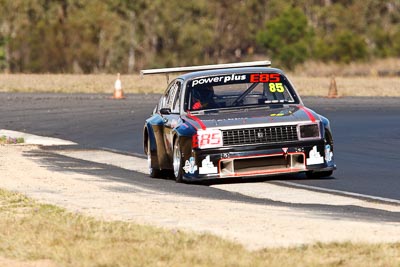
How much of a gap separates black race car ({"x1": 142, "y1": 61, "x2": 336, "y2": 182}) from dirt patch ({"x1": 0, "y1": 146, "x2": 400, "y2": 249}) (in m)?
0.96

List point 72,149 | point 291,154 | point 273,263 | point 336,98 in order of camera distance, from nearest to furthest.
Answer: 1. point 273,263
2. point 291,154
3. point 72,149
4. point 336,98

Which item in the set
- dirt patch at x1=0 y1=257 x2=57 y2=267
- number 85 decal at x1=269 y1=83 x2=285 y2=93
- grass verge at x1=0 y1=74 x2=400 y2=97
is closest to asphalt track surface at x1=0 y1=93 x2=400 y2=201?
number 85 decal at x1=269 y1=83 x2=285 y2=93

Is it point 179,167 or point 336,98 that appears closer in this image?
point 179,167

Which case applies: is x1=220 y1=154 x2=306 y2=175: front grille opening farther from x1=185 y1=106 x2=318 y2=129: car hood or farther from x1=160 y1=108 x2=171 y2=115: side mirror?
x1=160 y1=108 x2=171 y2=115: side mirror

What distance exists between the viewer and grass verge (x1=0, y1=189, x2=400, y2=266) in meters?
9.57

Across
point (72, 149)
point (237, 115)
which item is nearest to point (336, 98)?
point (72, 149)

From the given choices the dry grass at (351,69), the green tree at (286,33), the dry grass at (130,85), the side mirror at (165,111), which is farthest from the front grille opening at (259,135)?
the green tree at (286,33)

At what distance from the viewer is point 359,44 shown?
284ft

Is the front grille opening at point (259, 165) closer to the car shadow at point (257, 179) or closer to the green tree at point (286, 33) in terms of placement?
the car shadow at point (257, 179)

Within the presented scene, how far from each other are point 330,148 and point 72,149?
27.0ft

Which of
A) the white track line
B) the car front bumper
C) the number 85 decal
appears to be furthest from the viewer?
the number 85 decal

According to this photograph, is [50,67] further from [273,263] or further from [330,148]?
[273,263]

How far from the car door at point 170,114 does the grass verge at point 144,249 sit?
5.14 meters

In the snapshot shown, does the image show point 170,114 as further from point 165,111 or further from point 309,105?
point 309,105
